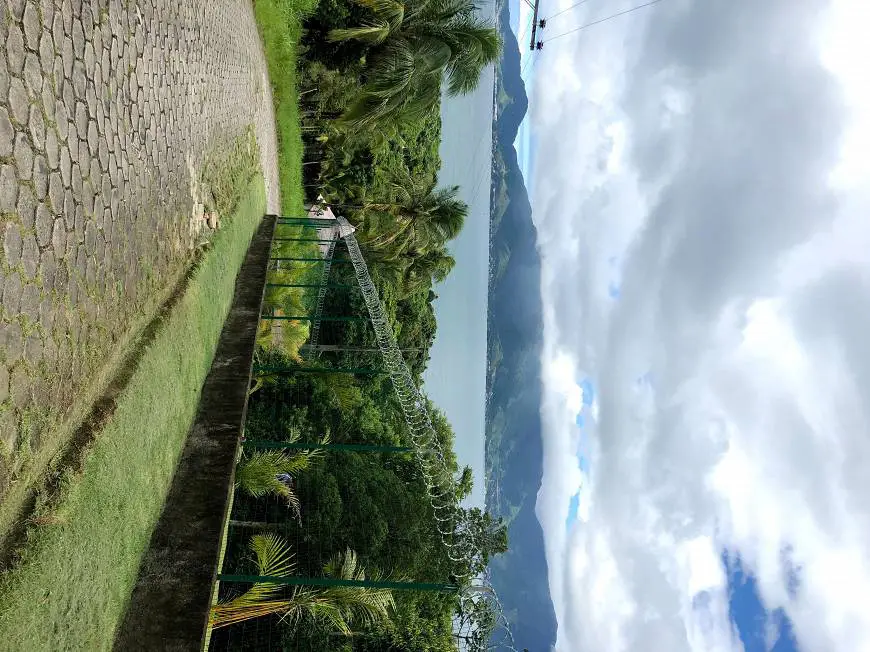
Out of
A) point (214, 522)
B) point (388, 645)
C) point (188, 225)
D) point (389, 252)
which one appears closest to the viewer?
point (214, 522)

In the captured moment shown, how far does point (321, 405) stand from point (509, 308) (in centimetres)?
11516

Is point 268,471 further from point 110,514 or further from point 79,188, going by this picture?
point 79,188

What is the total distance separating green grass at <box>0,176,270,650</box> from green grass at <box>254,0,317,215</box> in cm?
1175

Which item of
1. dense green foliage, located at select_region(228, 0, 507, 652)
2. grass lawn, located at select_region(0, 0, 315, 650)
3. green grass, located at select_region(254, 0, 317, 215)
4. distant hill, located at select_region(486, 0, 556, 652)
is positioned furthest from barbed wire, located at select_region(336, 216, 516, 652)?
distant hill, located at select_region(486, 0, 556, 652)

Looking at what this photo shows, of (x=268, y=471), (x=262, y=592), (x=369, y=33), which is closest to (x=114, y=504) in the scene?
(x=262, y=592)

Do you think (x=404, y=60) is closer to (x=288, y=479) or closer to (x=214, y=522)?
(x=288, y=479)

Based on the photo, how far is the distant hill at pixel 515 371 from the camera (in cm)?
10338

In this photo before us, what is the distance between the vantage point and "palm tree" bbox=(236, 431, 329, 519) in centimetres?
961

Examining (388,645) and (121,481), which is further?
(388,645)

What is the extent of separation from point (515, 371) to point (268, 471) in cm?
11966

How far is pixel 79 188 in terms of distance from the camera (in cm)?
448

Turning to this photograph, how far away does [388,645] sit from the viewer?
1051 centimetres

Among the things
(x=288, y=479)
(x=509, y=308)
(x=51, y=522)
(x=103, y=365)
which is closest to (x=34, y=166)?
(x=103, y=365)

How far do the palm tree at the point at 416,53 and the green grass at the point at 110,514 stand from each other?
37.0ft
